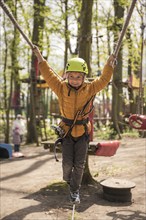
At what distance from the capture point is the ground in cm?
627

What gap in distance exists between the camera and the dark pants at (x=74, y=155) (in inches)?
152

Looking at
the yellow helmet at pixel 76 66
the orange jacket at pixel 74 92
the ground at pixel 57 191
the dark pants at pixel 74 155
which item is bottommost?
the ground at pixel 57 191

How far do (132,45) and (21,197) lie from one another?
416 inches

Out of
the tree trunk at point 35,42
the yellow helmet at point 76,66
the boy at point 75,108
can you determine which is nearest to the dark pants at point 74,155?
the boy at point 75,108

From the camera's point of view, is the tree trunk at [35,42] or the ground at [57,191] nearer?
the ground at [57,191]

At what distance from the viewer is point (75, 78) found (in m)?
3.66

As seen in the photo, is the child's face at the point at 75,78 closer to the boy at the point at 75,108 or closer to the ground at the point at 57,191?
the boy at the point at 75,108

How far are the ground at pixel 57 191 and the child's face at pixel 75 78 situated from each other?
1613 millimetres

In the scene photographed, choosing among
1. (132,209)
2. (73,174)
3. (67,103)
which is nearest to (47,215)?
(132,209)

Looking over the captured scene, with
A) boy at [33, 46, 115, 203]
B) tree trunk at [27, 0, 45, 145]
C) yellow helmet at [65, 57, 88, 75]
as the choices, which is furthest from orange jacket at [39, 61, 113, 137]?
tree trunk at [27, 0, 45, 145]

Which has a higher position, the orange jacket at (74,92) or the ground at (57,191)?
Answer: the orange jacket at (74,92)

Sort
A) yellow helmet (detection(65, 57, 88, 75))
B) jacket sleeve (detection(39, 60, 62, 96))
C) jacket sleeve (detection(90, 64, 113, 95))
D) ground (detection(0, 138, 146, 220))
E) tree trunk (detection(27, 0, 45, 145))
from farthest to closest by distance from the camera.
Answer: tree trunk (detection(27, 0, 45, 145)) < ground (detection(0, 138, 146, 220)) < jacket sleeve (detection(39, 60, 62, 96)) < jacket sleeve (detection(90, 64, 113, 95)) < yellow helmet (detection(65, 57, 88, 75))

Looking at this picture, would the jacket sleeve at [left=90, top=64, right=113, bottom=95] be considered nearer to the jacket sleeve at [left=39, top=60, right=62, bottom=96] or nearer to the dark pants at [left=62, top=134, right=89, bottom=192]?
the jacket sleeve at [left=39, top=60, right=62, bottom=96]

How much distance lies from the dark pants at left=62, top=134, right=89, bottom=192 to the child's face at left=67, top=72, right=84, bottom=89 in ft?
2.02
